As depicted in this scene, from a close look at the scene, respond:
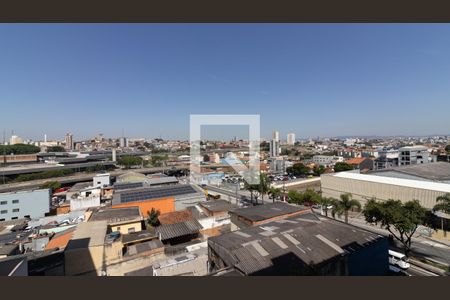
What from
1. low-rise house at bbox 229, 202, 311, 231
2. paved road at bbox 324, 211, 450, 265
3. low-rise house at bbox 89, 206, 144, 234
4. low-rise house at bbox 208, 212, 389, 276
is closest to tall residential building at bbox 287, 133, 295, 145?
paved road at bbox 324, 211, 450, 265

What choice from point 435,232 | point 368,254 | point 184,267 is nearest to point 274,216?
point 368,254

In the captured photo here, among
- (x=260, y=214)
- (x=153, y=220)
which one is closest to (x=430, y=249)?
(x=260, y=214)

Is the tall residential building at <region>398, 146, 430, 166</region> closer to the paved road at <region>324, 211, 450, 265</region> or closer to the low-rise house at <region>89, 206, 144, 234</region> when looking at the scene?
the paved road at <region>324, 211, 450, 265</region>

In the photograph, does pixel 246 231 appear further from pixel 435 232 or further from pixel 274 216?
pixel 435 232

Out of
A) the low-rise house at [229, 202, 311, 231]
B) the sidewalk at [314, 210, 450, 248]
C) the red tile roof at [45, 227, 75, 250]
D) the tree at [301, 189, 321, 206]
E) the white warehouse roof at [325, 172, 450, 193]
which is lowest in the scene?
the sidewalk at [314, 210, 450, 248]

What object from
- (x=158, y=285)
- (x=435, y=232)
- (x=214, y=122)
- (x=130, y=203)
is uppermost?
(x=214, y=122)

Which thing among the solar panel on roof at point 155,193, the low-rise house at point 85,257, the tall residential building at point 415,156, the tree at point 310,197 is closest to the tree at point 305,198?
the tree at point 310,197
